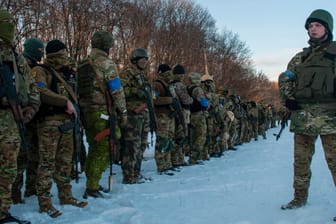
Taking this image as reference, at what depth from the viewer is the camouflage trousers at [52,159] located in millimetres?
4551

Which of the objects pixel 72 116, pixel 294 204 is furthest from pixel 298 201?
pixel 72 116

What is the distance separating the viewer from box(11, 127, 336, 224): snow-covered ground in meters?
4.27

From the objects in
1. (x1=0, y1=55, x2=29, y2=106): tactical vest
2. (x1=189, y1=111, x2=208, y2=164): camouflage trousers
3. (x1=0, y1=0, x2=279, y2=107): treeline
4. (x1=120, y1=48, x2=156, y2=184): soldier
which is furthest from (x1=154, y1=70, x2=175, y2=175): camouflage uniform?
(x1=0, y1=0, x2=279, y2=107): treeline

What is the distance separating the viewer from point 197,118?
9.33 meters

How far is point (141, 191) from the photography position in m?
5.80

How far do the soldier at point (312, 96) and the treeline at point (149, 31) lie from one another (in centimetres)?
1242

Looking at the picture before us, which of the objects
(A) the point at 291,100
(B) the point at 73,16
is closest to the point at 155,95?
(A) the point at 291,100

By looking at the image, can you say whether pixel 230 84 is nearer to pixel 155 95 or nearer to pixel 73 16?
pixel 73 16

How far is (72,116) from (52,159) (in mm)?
620

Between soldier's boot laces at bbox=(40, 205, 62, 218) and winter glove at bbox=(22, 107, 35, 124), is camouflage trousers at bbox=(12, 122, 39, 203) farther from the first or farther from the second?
winter glove at bbox=(22, 107, 35, 124)

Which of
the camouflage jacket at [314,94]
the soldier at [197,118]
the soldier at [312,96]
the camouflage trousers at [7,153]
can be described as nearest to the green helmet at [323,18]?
the soldier at [312,96]

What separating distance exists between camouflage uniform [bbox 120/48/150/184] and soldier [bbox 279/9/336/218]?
273 centimetres

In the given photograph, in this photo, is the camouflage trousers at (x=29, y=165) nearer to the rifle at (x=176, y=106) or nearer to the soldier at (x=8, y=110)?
the soldier at (x=8, y=110)

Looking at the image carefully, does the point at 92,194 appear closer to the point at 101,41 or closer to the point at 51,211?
the point at 51,211
